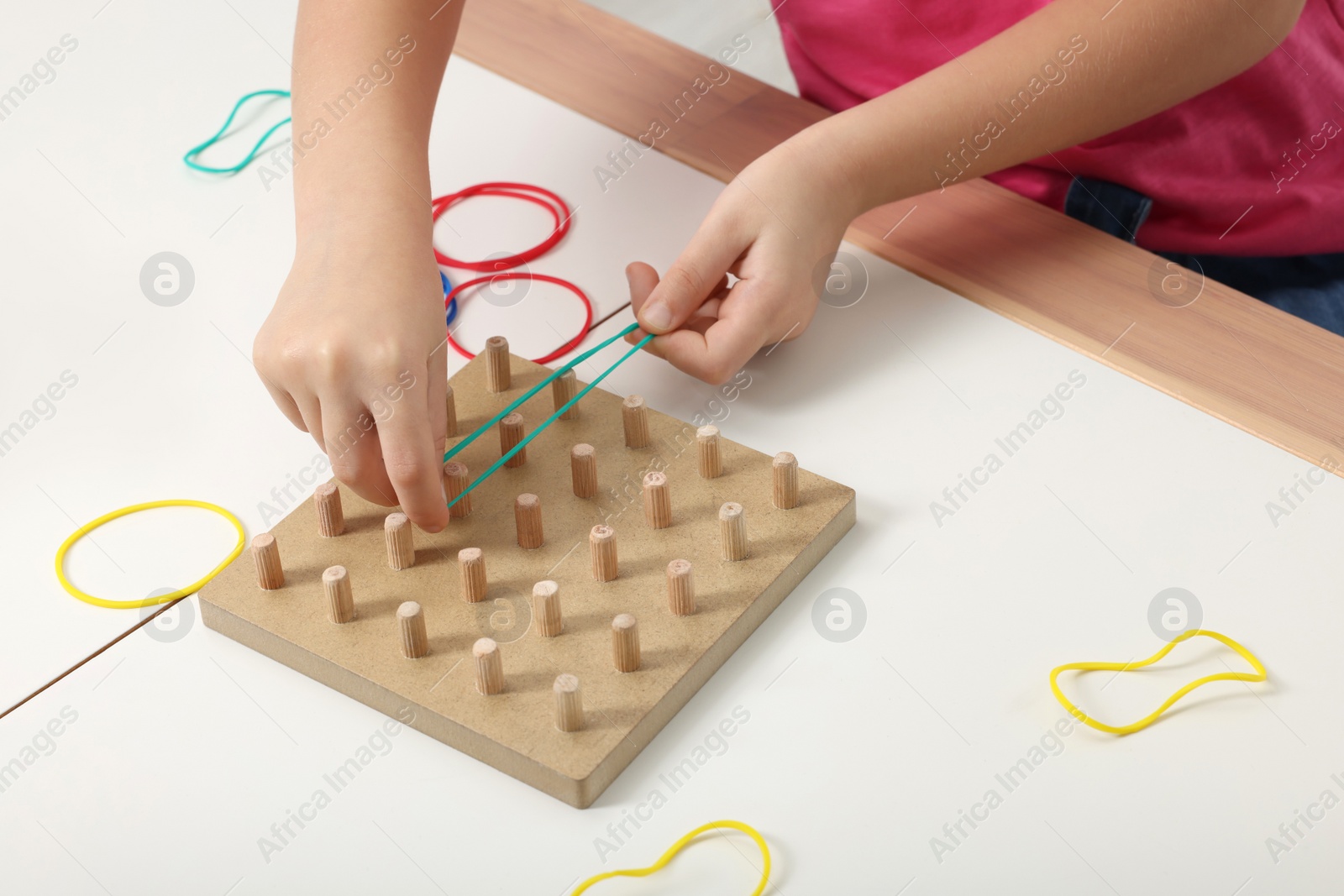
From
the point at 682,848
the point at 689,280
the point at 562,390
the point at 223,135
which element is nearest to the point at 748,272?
the point at 689,280

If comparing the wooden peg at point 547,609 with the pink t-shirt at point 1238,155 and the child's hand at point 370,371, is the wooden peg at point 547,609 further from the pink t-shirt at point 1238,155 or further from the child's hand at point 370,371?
the pink t-shirt at point 1238,155

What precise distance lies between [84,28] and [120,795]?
82 centimetres

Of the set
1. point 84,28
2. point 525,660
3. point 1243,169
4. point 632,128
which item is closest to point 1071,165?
point 1243,169

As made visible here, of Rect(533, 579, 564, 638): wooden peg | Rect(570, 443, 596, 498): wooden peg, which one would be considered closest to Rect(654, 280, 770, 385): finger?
Rect(570, 443, 596, 498): wooden peg

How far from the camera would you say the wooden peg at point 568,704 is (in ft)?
1.92

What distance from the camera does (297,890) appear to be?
1.83 ft

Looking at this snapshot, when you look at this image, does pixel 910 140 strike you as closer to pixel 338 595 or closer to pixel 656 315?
pixel 656 315

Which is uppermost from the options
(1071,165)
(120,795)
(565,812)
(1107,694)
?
(1071,165)

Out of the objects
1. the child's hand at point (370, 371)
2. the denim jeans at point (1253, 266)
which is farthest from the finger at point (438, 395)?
the denim jeans at point (1253, 266)

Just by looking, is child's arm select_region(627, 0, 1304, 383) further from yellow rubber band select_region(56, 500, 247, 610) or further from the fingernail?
yellow rubber band select_region(56, 500, 247, 610)

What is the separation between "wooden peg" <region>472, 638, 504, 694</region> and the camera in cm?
60

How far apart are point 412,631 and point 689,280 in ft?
0.97

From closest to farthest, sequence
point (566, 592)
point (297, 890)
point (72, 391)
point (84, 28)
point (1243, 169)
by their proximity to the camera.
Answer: point (297, 890) < point (566, 592) < point (72, 391) < point (1243, 169) < point (84, 28)

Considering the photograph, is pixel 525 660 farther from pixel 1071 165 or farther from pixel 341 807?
pixel 1071 165
